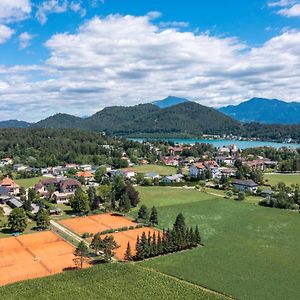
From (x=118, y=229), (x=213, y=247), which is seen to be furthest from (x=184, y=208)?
(x=213, y=247)

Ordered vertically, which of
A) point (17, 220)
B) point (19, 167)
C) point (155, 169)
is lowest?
point (17, 220)

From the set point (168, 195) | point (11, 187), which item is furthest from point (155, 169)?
point (11, 187)

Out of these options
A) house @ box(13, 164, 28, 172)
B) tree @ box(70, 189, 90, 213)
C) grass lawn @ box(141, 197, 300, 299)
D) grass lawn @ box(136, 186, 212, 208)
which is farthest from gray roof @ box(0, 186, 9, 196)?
house @ box(13, 164, 28, 172)

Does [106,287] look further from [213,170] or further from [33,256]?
[213,170]

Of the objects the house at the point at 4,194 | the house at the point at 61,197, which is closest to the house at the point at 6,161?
the house at the point at 4,194

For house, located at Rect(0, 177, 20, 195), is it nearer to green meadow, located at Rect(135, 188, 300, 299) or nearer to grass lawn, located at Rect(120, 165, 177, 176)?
green meadow, located at Rect(135, 188, 300, 299)

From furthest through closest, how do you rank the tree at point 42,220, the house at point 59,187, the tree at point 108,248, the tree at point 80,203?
the house at point 59,187, the tree at point 80,203, the tree at point 42,220, the tree at point 108,248

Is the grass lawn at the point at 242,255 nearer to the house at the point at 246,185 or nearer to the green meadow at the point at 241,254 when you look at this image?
the green meadow at the point at 241,254
